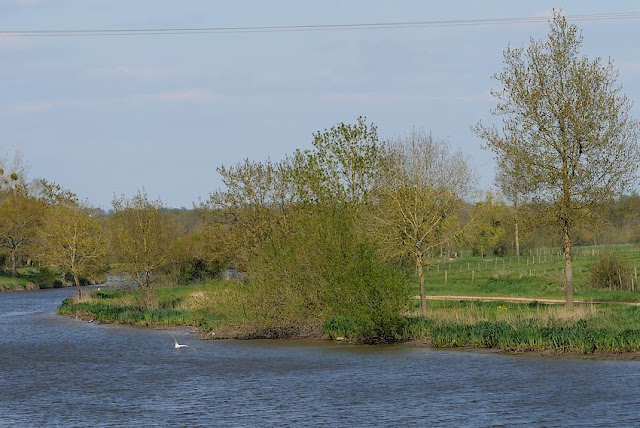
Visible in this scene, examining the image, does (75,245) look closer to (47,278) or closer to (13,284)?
(13,284)

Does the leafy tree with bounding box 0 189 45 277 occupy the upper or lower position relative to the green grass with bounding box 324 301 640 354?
upper

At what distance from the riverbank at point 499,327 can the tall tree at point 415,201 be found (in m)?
3.56

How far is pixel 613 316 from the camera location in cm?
3928

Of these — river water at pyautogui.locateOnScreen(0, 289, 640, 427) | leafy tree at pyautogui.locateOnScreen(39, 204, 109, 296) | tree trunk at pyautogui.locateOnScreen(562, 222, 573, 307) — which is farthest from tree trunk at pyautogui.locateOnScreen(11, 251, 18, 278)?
tree trunk at pyautogui.locateOnScreen(562, 222, 573, 307)

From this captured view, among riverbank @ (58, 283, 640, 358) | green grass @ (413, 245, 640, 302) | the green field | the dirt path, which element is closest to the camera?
riverbank @ (58, 283, 640, 358)

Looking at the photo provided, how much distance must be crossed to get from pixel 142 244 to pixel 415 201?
24.7m

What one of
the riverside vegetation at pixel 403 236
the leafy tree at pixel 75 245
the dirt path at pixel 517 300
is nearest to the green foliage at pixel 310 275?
the riverside vegetation at pixel 403 236

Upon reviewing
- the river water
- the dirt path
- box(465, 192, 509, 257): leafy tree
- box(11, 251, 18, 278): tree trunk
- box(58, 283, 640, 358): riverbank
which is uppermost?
box(465, 192, 509, 257): leafy tree

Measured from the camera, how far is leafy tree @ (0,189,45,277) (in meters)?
111

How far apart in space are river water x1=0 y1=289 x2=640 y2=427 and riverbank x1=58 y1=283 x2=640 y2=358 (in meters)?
1.24

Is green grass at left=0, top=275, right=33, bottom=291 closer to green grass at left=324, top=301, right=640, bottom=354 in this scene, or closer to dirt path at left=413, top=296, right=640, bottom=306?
dirt path at left=413, top=296, right=640, bottom=306

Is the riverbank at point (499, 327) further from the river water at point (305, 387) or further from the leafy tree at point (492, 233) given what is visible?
the leafy tree at point (492, 233)

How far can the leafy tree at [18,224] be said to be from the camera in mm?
111312

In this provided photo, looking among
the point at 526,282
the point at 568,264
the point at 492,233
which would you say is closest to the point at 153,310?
the point at 526,282
